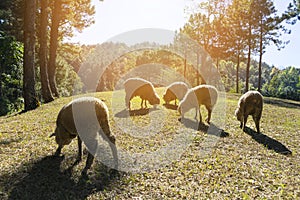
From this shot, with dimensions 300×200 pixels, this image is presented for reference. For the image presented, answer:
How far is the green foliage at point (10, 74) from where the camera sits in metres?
19.3

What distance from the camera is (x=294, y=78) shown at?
4766 inches

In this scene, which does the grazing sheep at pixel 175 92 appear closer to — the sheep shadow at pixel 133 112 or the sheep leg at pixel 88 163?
the sheep shadow at pixel 133 112

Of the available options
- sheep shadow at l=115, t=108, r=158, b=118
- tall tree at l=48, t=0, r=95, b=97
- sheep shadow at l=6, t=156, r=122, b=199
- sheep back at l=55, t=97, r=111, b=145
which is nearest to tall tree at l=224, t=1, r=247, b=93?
tall tree at l=48, t=0, r=95, b=97

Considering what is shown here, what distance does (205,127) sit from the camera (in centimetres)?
1059

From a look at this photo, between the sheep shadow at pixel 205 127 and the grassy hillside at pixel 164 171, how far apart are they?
0.60ft

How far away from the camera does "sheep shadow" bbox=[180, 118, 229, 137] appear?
9.84 meters

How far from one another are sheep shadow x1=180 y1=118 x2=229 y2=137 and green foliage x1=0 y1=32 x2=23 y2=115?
14.4 meters

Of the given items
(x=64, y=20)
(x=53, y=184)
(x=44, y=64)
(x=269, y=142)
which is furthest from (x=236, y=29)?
(x=53, y=184)

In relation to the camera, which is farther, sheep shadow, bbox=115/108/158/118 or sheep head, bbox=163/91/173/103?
sheep head, bbox=163/91/173/103

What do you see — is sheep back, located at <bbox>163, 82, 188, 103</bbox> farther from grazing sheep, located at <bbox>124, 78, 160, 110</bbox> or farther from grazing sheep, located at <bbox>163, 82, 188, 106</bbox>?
grazing sheep, located at <bbox>124, 78, 160, 110</bbox>

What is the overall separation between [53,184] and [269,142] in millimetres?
7055

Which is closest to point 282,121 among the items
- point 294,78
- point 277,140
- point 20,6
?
point 277,140

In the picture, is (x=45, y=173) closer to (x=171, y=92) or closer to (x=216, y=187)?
(x=216, y=187)

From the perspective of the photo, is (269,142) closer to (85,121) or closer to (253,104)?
(253,104)
